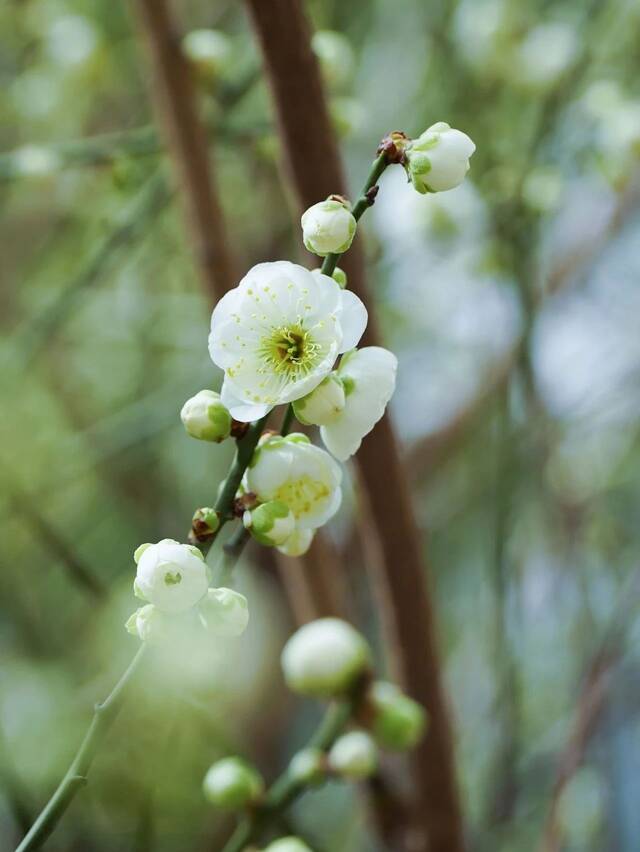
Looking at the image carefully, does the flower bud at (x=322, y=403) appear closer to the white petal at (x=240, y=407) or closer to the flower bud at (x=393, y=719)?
the white petal at (x=240, y=407)

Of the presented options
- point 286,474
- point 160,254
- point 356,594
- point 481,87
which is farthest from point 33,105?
point 286,474

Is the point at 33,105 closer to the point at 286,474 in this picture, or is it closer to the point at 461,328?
the point at 461,328

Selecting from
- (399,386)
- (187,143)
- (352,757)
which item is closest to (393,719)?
(352,757)

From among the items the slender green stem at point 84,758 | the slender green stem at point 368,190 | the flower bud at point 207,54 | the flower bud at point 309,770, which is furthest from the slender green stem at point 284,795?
the flower bud at point 207,54

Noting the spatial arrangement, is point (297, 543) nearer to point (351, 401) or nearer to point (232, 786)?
Result: point (351, 401)

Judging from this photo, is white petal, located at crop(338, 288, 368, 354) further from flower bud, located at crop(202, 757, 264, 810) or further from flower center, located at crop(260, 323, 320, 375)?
flower bud, located at crop(202, 757, 264, 810)
